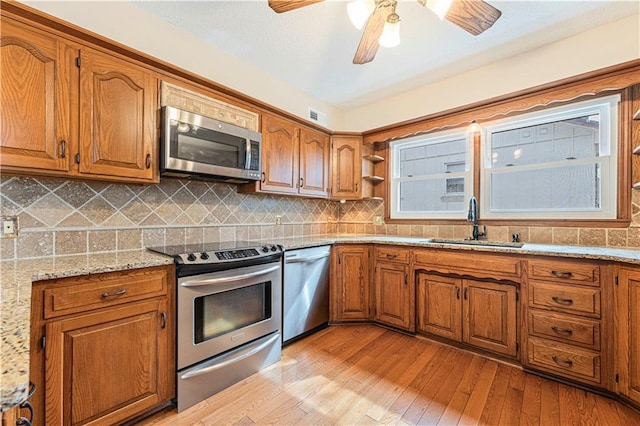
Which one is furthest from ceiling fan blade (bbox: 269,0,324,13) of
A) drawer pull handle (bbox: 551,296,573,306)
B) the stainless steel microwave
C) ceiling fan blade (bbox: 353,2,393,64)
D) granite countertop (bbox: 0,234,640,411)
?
drawer pull handle (bbox: 551,296,573,306)

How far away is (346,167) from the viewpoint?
→ 132 inches

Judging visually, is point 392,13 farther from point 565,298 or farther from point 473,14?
point 565,298

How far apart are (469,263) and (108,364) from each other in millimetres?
2501

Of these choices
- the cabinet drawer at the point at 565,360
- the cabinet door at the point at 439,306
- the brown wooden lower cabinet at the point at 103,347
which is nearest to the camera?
the brown wooden lower cabinet at the point at 103,347

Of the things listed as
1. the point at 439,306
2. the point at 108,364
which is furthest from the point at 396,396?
the point at 108,364

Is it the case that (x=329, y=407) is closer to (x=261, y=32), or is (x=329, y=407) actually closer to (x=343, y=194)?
(x=343, y=194)

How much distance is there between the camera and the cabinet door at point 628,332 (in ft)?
5.40

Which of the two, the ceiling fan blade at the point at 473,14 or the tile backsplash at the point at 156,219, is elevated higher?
the ceiling fan blade at the point at 473,14

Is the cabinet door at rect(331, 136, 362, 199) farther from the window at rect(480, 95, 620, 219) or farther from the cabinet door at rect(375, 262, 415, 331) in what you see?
the window at rect(480, 95, 620, 219)

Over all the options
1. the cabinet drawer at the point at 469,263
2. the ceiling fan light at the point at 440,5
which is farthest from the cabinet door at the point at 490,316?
the ceiling fan light at the point at 440,5

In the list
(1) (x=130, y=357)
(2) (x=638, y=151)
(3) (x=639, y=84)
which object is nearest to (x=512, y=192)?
(2) (x=638, y=151)

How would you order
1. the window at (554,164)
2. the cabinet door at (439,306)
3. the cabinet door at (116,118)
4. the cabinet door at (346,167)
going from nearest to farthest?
the cabinet door at (116,118), the window at (554,164), the cabinet door at (439,306), the cabinet door at (346,167)

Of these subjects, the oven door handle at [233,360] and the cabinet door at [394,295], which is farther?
the cabinet door at [394,295]

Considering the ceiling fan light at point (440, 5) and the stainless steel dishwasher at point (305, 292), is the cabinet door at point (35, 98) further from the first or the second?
the ceiling fan light at point (440, 5)
